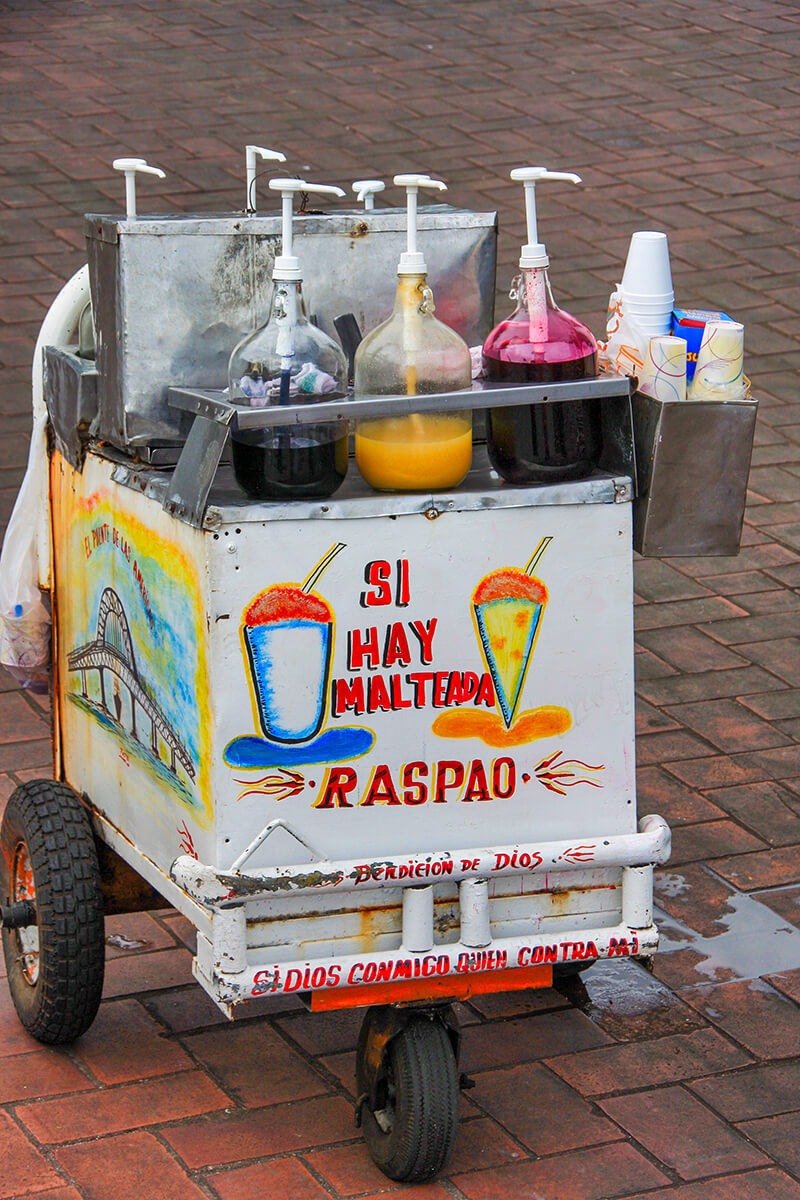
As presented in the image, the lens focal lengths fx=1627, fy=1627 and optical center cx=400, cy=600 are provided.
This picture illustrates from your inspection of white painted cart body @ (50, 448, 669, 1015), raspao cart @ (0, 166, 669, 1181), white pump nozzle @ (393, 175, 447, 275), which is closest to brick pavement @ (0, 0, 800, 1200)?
raspao cart @ (0, 166, 669, 1181)

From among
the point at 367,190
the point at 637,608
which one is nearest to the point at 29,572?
the point at 367,190

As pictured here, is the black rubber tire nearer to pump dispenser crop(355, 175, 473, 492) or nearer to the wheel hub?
the wheel hub

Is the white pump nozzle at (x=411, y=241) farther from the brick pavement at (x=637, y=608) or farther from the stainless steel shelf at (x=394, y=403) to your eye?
the brick pavement at (x=637, y=608)

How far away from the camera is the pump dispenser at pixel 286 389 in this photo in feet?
8.52

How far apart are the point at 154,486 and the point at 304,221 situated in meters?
0.56

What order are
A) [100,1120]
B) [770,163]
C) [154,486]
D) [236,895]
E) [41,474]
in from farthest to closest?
[770,163], [41,474], [100,1120], [154,486], [236,895]

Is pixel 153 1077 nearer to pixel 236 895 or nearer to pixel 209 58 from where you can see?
pixel 236 895

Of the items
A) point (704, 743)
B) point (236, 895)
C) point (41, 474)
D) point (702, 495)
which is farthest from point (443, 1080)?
point (704, 743)

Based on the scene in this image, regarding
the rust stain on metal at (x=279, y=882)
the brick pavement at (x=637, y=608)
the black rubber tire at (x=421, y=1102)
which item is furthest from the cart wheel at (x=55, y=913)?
the black rubber tire at (x=421, y=1102)

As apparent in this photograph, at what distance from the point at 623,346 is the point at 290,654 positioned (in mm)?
812

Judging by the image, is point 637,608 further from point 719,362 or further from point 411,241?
point 411,241

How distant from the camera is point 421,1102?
106 inches

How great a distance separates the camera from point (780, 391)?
22.7ft

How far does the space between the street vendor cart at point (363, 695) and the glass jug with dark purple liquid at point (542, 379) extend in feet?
0.20
